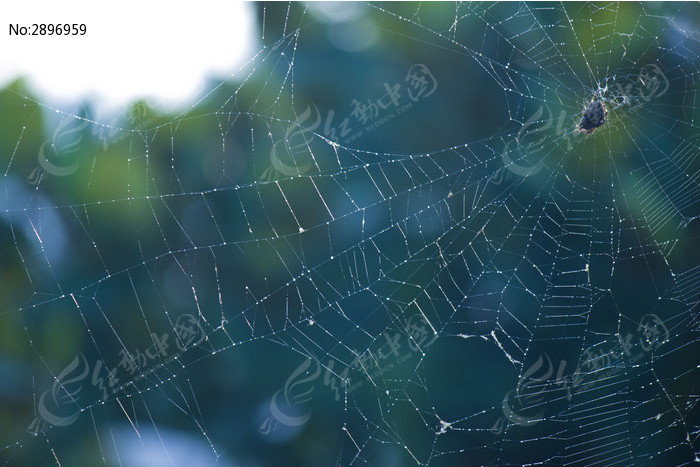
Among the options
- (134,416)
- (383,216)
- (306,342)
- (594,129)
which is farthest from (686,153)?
(134,416)

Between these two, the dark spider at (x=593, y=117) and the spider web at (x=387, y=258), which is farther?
the spider web at (x=387, y=258)

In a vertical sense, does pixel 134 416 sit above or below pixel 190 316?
below

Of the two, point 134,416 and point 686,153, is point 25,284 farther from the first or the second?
point 686,153

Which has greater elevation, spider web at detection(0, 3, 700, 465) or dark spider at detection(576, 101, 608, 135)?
dark spider at detection(576, 101, 608, 135)

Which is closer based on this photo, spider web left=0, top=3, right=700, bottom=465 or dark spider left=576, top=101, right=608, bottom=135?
dark spider left=576, top=101, right=608, bottom=135

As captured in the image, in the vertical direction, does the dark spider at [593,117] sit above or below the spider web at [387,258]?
above
